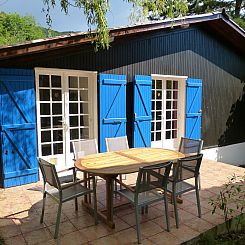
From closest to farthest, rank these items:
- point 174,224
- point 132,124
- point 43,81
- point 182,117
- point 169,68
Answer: point 174,224
point 43,81
point 132,124
point 169,68
point 182,117

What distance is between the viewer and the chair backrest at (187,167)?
2.80 metres

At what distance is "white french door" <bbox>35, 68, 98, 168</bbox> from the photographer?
14.5 feet

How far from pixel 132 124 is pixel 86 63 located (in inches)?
63.2

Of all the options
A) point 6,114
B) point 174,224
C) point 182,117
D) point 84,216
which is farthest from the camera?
point 182,117

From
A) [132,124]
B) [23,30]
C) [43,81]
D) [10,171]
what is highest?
[23,30]

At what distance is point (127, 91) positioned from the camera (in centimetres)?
525

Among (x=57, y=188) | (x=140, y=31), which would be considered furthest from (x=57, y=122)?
(x=140, y=31)

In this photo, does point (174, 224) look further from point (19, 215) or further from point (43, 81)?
point (43, 81)

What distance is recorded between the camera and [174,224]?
2.87 m

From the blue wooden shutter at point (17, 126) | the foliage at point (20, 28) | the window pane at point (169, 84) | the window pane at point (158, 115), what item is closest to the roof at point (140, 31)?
the blue wooden shutter at point (17, 126)

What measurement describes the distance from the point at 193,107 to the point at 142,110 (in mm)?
1730

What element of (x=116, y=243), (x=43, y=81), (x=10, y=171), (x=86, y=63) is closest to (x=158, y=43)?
(x=86, y=63)

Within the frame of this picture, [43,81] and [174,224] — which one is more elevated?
[43,81]

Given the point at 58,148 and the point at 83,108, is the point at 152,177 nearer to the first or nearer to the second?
the point at 58,148
